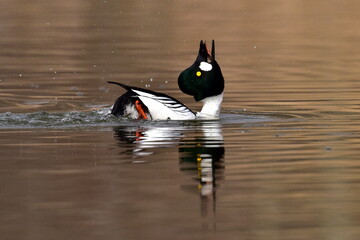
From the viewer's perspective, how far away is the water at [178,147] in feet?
26.9

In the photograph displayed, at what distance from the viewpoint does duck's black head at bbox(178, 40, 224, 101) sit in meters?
13.4

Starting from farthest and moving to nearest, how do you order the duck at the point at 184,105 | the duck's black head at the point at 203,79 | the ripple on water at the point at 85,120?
the duck's black head at the point at 203,79, the ripple on water at the point at 85,120, the duck at the point at 184,105

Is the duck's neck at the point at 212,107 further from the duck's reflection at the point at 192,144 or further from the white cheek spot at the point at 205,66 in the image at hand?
the white cheek spot at the point at 205,66

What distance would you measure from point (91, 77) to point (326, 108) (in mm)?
5172

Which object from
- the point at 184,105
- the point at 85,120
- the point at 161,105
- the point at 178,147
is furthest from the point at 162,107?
the point at 178,147

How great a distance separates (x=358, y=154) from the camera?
1101 cm

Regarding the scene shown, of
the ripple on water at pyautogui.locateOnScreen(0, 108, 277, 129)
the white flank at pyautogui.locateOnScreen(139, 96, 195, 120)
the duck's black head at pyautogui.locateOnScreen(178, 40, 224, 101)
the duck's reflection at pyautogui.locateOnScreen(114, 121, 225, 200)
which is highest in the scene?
the duck's black head at pyautogui.locateOnScreen(178, 40, 224, 101)

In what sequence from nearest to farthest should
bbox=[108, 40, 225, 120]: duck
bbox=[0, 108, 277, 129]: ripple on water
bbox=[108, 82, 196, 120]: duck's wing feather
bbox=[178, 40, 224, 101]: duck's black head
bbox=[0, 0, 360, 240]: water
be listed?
bbox=[0, 0, 360, 240]: water < bbox=[108, 82, 196, 120]: duck's wing feather < bbox=[108, 40, 225, 120]: duck < bbox=[0, 108, 277, 129]: ripple on water < bbox=[178, 40, 224, 101]: duck's black head

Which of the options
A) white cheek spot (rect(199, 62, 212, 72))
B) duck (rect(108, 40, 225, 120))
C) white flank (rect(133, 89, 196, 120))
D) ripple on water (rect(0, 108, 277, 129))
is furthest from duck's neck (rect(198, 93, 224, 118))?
white flank (rect(133, 89, 196, 120))

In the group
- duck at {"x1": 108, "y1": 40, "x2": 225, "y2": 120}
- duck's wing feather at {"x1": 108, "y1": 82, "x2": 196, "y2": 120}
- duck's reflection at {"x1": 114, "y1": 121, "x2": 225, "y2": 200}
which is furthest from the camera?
duck at {"x1": 108, "y1": 40, "x2": 225, "y2": 120}

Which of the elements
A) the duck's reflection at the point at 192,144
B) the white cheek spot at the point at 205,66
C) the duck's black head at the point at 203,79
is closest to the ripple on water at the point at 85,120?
the duck's reflection at the point at 192,144

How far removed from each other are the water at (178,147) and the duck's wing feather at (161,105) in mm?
137

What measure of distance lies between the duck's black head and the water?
40 cm

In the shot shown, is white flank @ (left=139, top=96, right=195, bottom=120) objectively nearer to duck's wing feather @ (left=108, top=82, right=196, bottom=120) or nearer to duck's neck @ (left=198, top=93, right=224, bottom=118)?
duck's wing feather @ (left=108, top=82, right=196, bottom=120)
